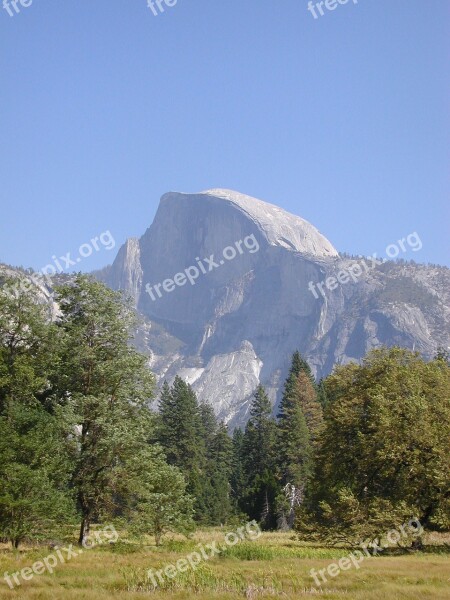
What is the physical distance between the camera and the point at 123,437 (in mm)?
29766

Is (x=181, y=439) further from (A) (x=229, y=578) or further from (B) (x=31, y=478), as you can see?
(A) (x=229, y=578)

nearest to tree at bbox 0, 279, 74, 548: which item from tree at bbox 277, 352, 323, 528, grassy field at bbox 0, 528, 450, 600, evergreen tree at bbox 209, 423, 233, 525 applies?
grassy field at bbox 0, 528, 450, 600

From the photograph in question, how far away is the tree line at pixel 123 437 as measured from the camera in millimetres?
27438

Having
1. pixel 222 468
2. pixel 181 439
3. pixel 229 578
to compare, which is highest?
pixel 181 439

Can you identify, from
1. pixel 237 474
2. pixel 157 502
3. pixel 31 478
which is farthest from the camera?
pixel 237 474

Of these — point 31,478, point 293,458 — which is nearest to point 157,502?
point 31,478

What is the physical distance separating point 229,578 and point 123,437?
10.5 m

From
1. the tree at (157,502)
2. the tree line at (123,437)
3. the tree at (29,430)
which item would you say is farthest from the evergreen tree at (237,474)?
the tree at (29,430)

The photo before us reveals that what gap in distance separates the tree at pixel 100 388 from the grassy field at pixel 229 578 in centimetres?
322

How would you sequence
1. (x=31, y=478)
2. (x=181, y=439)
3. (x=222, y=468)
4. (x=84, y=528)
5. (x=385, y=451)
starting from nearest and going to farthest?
1. (x=31, y=478)
2. (x=84, y=528)
3. (x=385, y=451)
4. (x=181, y=439)
5. (x=222, y=468)

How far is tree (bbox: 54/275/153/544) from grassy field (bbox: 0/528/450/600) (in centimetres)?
322

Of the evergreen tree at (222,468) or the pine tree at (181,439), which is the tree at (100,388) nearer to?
the pine tree at (181,439)

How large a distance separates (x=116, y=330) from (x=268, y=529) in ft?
131

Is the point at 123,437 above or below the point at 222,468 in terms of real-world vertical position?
above
